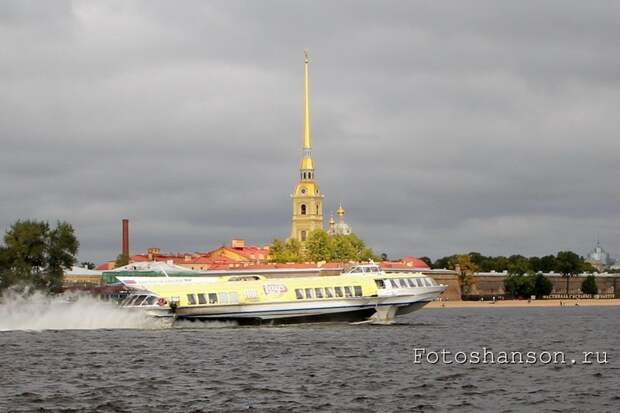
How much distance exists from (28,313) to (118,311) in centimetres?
1373

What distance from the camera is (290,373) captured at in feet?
172

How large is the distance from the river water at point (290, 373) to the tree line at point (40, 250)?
58313mm

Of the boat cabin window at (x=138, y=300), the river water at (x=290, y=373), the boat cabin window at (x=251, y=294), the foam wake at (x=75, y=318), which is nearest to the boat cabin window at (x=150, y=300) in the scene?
the boat cabin window at (x=138, y=300)

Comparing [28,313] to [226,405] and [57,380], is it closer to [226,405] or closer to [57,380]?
[57,380]

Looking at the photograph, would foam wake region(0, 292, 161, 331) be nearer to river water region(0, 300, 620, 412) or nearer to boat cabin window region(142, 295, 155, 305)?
boat cabin window region(142, 295, 155, 305)

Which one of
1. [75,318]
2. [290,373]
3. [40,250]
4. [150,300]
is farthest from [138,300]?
[40,250]

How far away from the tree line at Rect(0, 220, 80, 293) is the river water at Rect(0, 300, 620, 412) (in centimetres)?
5831

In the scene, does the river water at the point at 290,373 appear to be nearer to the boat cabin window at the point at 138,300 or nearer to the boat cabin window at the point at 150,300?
the boat cabin window at the point at 150,300

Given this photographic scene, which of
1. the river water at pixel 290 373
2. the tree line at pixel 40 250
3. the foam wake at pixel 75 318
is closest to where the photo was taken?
the river water at pixel 290 373

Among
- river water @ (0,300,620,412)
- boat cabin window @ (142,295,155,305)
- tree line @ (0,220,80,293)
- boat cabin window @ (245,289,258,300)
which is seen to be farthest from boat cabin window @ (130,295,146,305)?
tree line @ (0,220,80,293)

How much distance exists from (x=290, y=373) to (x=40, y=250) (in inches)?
3559

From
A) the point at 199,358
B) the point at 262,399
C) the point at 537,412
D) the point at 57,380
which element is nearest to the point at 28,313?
the point at 199,358

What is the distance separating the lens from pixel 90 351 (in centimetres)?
6512

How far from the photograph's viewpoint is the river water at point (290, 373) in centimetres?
4275
